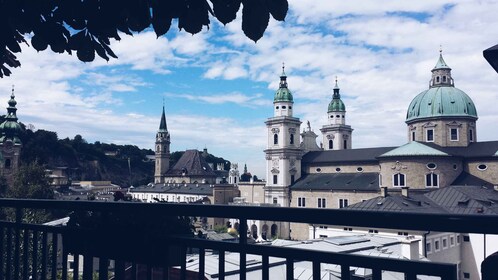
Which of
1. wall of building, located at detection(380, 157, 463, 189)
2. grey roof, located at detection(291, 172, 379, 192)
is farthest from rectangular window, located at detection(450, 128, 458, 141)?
grey roof, located at detection(291, 172, 379, 192)

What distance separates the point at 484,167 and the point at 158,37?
50064mm

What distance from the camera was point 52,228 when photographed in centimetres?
304

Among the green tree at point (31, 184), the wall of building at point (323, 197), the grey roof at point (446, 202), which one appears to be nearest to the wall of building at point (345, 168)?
the wall of building at point (323, 197)

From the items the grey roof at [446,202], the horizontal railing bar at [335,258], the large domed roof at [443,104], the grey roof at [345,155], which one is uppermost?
the large domed roof at [443,104]

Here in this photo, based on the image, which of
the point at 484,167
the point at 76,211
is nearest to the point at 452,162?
the point at 484,167

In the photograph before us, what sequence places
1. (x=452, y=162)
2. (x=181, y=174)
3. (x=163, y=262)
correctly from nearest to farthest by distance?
(x=163, y=262), (x=452, y=162), (x=181, y=174)

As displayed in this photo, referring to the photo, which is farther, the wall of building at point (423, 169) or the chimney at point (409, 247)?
the wall of building at point (423, 169)

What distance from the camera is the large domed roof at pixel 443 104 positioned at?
166ft

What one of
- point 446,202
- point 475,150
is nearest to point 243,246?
point 446,202

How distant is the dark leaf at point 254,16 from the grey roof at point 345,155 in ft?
168

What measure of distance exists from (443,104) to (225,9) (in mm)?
55164

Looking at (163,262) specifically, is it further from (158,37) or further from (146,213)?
(158,37)

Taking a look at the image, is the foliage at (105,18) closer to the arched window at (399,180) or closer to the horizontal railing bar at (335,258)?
the horizontal railing bar at (335,258)

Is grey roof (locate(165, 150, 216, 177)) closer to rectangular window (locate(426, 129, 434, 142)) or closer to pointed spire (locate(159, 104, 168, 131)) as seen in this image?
pointed spire (locate(159, 104, 168, 131))
